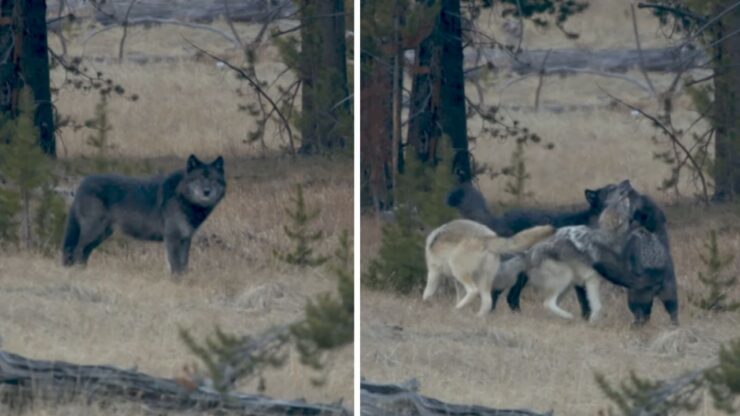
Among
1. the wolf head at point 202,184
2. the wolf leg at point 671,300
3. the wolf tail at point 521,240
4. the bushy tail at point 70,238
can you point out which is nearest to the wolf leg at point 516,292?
the wolf tail at point 521,240

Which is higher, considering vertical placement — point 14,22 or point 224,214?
point 14,22

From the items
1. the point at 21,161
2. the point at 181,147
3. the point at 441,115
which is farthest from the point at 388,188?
the point at 21,161

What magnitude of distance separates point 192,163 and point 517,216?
4.56ft

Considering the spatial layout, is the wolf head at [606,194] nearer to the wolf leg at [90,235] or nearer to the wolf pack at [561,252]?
the wolf pack at [561,252]

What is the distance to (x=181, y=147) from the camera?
8.18 metres

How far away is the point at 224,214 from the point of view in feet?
26.9

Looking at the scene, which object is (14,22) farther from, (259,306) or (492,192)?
(492,192)

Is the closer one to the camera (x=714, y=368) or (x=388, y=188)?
(x=714, y=368)

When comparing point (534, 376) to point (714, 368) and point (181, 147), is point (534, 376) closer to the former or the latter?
point (714, 368)

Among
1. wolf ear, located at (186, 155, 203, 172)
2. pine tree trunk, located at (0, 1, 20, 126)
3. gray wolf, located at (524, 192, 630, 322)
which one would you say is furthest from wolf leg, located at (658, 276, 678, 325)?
pine tree trunk, located at (0, 1, 20, 126)

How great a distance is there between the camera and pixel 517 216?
805 cm

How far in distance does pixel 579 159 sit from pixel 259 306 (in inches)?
58.4

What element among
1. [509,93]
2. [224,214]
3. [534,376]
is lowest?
[534,376]

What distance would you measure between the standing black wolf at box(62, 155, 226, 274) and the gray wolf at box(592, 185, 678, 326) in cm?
168
